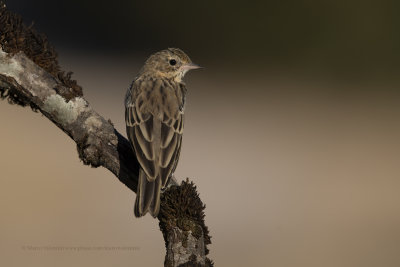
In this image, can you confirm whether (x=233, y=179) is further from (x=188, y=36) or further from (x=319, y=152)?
(x=188, y=36)

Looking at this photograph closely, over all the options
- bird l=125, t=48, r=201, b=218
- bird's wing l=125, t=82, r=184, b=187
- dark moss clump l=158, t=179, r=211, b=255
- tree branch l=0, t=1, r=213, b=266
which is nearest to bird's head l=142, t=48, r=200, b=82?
bird l=125, t=48, r=201, b=218

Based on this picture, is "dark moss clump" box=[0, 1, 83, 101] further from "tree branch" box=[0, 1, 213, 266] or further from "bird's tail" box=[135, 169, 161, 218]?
"bird's tail" box=[135, 169, 161, 218]

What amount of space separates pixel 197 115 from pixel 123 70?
173cm

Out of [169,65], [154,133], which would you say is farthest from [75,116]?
[169,65]

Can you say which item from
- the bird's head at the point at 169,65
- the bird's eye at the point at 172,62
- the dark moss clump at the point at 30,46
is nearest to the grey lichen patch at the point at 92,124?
the dark moss clump at the point at 30,46

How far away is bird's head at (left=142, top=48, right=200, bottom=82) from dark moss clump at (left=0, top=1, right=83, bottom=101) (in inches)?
86.0

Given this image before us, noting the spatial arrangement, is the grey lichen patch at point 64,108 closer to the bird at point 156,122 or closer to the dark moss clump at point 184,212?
the bird at point 156,122

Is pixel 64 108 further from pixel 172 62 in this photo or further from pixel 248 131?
pixel 248 131

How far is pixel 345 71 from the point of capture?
15266 mm

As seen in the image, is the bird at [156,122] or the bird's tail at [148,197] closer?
the bird's tail at [148,197]

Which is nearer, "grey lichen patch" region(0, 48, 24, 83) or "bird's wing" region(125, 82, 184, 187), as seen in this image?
"grey lichen patch" region(0, 48, 24, 83)

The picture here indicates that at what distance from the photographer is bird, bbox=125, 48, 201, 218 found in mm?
5398

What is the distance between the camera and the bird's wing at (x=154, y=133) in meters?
5.63

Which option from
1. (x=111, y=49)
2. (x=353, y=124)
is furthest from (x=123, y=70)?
(x=353, y=124)
